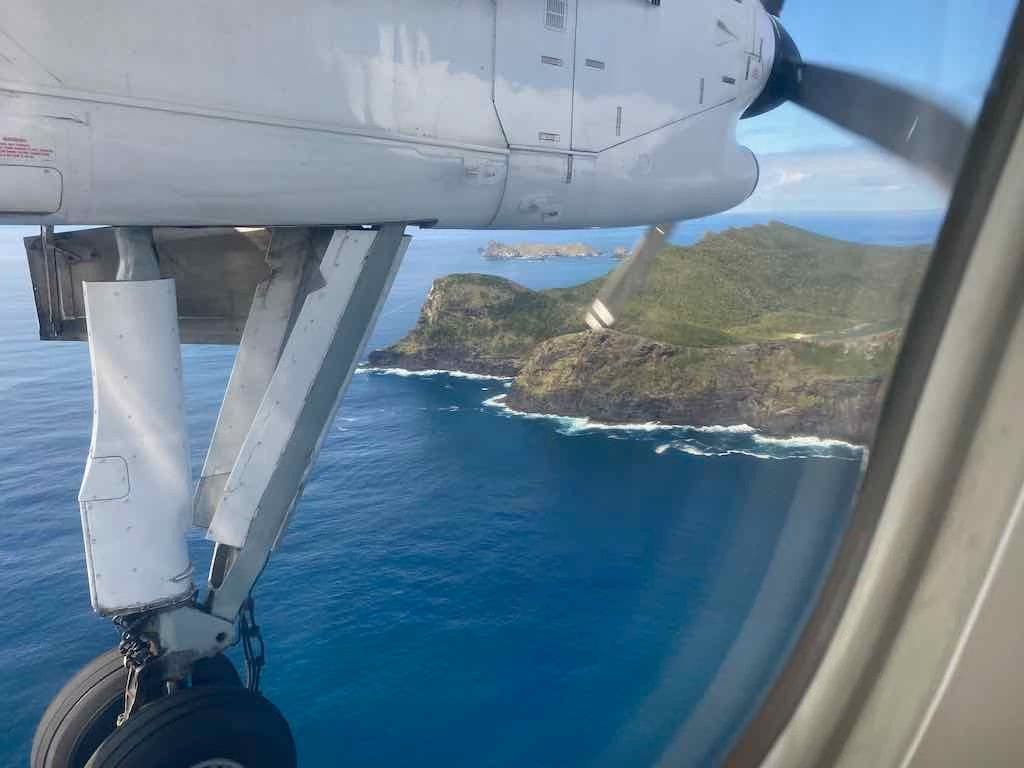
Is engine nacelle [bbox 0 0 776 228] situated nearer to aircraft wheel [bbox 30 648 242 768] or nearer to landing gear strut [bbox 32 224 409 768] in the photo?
landing gear strut [bbox 32 224 409 768]

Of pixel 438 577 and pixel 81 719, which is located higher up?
pixel 81 719

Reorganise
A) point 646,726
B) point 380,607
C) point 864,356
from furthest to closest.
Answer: point 380,607, point 646,726, point 864,356

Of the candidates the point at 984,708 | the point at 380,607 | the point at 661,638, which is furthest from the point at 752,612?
the point at 380,607

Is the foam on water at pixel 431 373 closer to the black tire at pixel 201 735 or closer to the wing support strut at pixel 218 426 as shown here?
the wing support strut at pixel 218 426

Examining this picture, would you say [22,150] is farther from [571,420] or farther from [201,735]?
[571,420]

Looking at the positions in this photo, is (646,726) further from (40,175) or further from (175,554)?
(40,175)

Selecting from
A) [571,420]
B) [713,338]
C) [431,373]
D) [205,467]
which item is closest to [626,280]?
[205,467]

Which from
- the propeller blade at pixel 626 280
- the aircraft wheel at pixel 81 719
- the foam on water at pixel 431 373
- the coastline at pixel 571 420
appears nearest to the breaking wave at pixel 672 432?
the coastline at pixel 571 420
